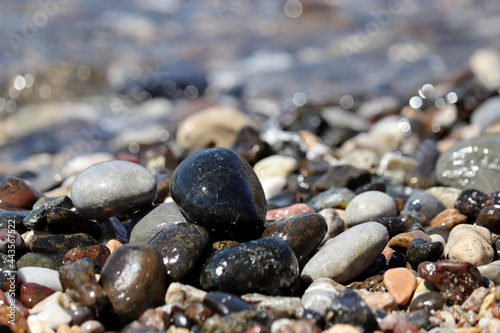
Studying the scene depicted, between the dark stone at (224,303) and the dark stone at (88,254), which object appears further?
the dark stone at (88,254)

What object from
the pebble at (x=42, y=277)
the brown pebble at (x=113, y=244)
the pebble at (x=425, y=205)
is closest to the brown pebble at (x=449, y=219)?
the pebble at (x=425, y=205)

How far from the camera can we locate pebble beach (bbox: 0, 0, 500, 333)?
8.09 feet

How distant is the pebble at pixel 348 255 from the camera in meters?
2.91

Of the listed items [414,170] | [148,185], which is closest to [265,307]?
[148,185]

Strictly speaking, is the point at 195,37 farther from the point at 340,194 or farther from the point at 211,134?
the point at 340,194

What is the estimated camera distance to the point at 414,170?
5230mm

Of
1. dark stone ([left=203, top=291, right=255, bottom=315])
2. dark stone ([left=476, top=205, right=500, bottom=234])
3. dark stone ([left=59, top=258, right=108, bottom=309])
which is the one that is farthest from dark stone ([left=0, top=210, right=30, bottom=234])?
dark stone ([left=476, top=205, right=500, bottom=234])

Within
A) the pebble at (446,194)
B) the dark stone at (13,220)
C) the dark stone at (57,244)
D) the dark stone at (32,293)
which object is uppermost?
the pebble at (446,194)

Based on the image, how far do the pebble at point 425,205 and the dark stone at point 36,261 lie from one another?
265 cm

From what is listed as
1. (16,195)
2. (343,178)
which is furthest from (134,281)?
(343,178)

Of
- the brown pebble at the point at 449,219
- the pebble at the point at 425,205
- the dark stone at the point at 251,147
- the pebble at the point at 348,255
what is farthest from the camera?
the dark stone at the point at 251,147

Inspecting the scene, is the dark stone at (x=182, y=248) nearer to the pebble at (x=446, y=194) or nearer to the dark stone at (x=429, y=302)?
the dark stone at (x=429, y=302)

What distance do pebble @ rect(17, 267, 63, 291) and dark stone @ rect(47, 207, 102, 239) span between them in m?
0.50

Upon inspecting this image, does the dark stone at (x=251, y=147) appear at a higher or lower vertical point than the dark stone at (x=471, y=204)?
lower
